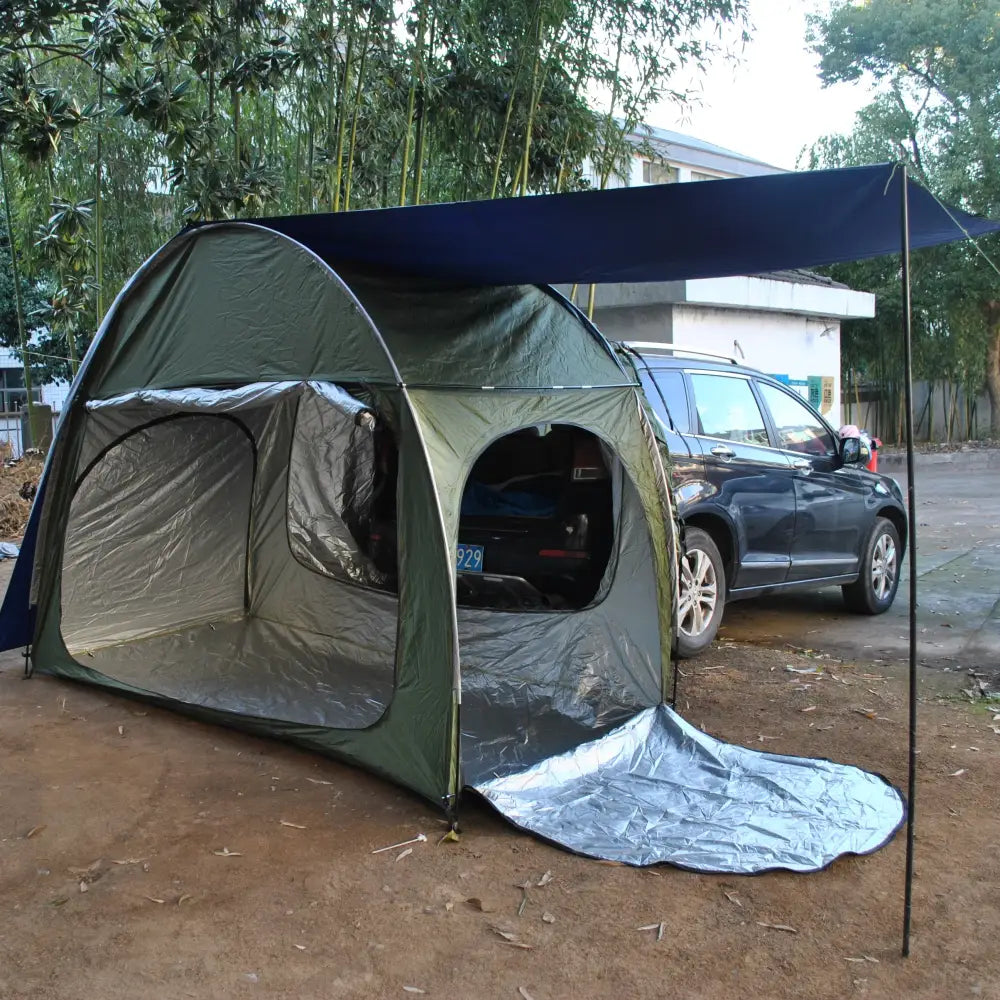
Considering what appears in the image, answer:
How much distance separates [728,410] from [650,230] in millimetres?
2872

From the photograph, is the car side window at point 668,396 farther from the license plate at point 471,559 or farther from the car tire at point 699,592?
the license plate at point 471,559

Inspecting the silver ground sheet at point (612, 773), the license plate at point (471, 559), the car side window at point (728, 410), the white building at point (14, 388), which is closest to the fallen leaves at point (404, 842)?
the silver ground sheet at point (612, 773)

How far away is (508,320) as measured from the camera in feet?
15.9

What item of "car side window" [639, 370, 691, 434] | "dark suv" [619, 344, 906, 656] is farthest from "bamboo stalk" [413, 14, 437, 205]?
"car side window" [639, 370, 691, 434]

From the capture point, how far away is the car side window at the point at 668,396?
6062mm

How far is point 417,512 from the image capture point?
4.06 meters

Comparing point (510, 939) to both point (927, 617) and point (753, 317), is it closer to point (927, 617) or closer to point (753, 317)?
point (927, 617)

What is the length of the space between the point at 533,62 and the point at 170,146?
8.46ft

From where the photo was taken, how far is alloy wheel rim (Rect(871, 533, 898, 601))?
752cm

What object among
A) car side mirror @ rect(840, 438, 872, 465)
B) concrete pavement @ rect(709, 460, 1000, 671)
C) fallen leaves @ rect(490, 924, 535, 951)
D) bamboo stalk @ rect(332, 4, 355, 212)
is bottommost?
fallen leaves @ rect(490, 924, 535, 951)

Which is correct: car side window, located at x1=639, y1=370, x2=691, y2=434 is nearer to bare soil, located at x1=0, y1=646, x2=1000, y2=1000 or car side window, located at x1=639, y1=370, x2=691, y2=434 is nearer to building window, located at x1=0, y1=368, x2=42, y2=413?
bare soil, located at x1=0, y1=646, x2=1000, y2=1000

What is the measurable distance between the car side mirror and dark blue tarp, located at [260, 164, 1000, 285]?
106 inches

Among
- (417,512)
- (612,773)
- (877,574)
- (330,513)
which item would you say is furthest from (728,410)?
(417,512)

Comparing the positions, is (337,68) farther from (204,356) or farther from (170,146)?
(204,356)
